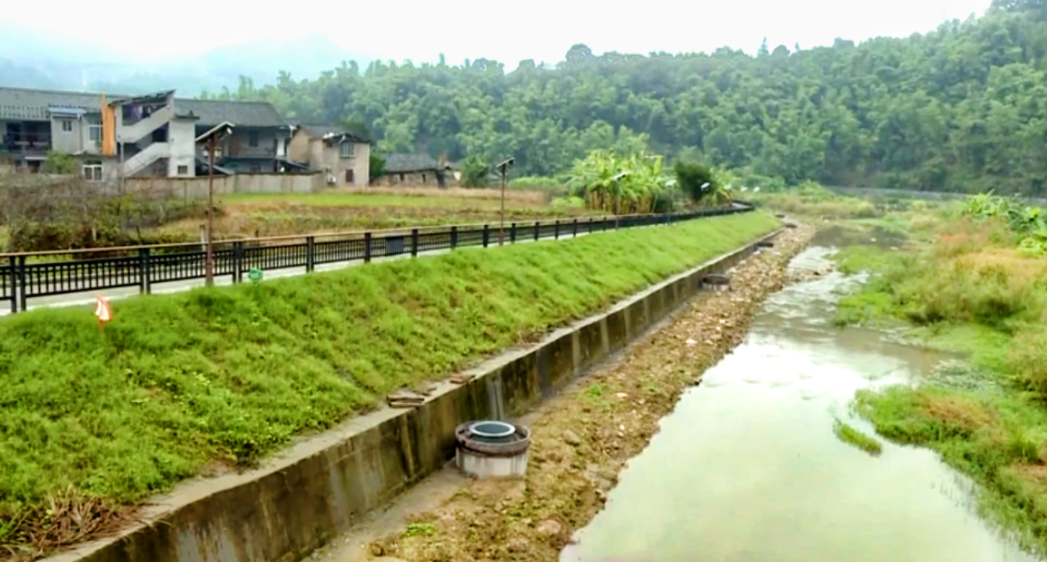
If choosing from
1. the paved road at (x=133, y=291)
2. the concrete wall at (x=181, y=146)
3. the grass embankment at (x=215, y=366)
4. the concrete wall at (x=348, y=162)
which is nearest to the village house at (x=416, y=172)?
the concrete wall at (x=348, y=162)

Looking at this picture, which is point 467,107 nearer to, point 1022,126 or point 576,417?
point 1022,126

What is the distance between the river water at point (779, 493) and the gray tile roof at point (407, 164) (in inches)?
1866

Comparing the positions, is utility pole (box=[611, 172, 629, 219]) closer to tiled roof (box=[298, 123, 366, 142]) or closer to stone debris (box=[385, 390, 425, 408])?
tiled roof (box=[298, 123, 366, 142])

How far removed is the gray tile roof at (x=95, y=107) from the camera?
4519 cm

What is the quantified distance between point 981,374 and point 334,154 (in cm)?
4643

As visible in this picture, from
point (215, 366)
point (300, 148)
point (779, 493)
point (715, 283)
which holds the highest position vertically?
point (300, 148)

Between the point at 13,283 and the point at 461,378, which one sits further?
the point at 461,378

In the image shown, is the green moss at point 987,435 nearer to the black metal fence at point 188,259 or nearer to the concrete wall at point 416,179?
the black metal fence at point 188,259

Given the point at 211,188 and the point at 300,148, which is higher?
the point at 300,148

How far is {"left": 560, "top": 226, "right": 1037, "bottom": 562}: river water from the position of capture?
1091 centimetres

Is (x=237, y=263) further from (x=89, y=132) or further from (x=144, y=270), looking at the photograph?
(x=89, y=132)

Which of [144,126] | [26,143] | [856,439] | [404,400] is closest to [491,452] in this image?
[404,400]

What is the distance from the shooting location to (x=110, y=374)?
9.38 meters

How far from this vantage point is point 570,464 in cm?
1292
